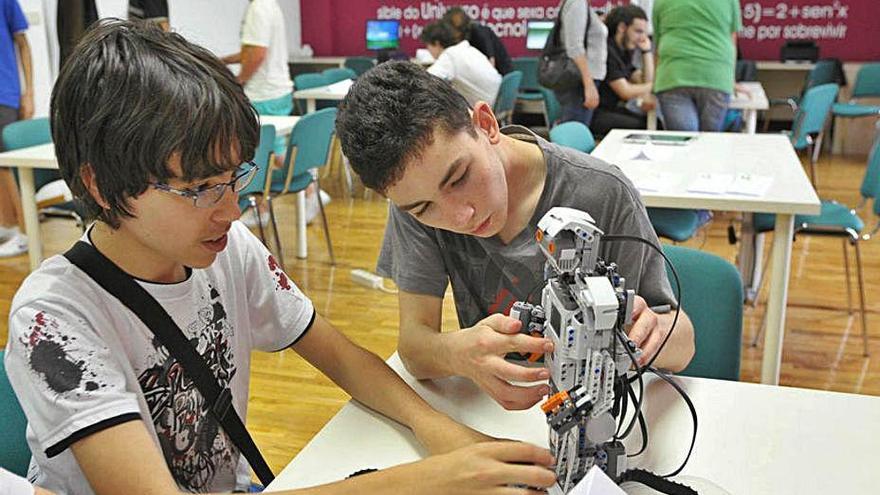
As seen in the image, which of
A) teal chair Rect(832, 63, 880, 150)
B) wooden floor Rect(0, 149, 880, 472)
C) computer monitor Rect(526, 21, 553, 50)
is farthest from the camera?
computer monitor Rect(526, 21, 553, 50)

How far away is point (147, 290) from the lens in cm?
117

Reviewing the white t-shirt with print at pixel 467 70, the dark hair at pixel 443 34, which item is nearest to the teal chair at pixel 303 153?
the white t-shirt with print at pixel 467 70

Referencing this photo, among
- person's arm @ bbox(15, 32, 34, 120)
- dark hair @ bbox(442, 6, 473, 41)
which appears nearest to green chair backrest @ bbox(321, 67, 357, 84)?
dark hair @ bbox(442, 6, 473, 41)

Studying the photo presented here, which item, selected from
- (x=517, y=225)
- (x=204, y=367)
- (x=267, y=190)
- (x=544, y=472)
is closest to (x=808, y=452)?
(x=544, y=472)

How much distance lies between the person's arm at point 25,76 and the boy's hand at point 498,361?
4350mm

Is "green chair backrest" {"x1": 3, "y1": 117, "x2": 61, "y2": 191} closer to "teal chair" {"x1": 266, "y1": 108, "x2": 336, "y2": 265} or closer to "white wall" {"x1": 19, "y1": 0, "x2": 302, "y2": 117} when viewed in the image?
"white wall" {"x1": 19, "y1": 0, "x2": 302, "y2": 117}

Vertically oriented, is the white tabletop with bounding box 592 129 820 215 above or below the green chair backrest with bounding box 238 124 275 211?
above

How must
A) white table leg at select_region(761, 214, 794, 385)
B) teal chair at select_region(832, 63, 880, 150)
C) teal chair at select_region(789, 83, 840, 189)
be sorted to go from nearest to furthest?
1. white table leg at select_region(761, 214, 794, 385)
2. teal chair at select_region(789, 83, 840, 189)
3. teal chair at select_region(832, 63, 880, 150)

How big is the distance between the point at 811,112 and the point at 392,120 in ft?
14.9

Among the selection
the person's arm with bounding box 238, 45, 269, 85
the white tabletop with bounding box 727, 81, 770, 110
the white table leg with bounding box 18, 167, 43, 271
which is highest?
the person's arm with bounding box 238, 45, 269, 85

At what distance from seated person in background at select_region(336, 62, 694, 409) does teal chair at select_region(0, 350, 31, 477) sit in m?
0.59

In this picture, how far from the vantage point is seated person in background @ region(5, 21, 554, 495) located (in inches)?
39.4

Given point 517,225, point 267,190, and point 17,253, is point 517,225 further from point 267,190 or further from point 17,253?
point 17,253

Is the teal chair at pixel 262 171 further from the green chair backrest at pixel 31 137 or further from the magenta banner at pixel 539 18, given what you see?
the magenta banner at pixel 539 18
